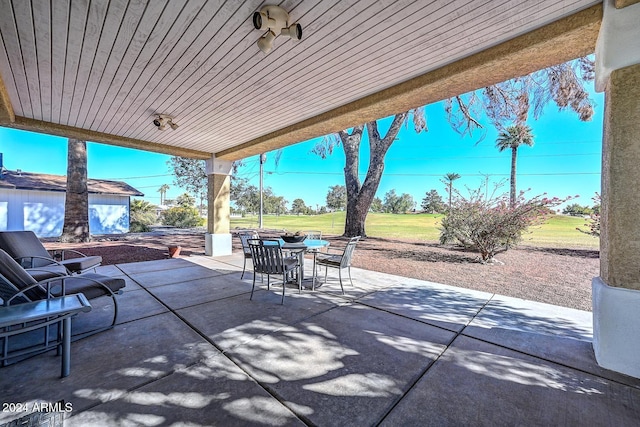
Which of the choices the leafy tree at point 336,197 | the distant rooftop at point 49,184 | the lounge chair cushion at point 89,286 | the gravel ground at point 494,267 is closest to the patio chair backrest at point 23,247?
the lounge chair cushion at point 89,286

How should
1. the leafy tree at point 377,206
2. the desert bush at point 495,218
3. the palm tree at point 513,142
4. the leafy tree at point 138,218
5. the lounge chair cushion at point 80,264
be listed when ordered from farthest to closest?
the leafy tree at point 377,206 < the palm tree at point 513,142 < the leafy tree at point 138,218 < the desert bush at point 495,218 < the lounge chair cushion at point 80,264

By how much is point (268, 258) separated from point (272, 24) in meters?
2.77

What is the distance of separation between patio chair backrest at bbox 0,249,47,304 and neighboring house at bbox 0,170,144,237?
13.3 meters

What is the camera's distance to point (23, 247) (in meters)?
3.90

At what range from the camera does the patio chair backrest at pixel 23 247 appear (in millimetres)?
3697

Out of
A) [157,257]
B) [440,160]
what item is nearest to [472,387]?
→ [157,257]

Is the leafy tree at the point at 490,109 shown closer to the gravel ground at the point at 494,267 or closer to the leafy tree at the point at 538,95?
the leafy tree at the point at 538,95

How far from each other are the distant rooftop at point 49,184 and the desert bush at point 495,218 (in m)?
16.9

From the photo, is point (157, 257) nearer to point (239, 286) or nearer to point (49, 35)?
point (239, 286)

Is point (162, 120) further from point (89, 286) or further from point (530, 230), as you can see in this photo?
point (530, 230)

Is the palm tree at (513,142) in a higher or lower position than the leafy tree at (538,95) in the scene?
higher

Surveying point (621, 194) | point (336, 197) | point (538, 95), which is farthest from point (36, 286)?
point (336, 197)

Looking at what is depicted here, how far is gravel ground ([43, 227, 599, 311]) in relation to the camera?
4.38 metres

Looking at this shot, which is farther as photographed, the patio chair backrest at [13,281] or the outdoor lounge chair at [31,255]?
the outdoor lounge chair at [31,255]
